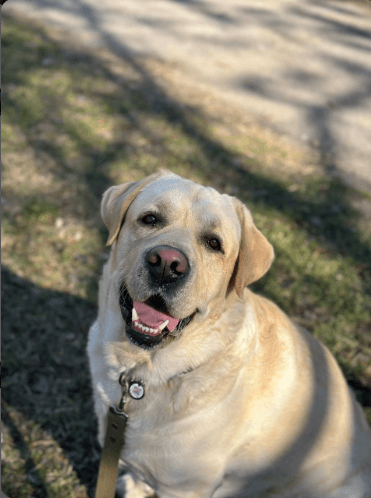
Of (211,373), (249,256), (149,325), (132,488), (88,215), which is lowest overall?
(132,488)

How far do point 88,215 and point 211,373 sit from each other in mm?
3189

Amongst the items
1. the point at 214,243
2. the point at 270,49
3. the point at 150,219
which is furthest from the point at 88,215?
the point at 270,49

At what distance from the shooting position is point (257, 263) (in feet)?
8.40

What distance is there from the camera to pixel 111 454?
2.50 m

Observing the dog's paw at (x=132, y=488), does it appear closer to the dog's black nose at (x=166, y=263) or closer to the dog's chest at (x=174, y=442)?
the dog's chest at (x=174, y=442)

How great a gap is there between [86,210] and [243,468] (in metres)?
3.52

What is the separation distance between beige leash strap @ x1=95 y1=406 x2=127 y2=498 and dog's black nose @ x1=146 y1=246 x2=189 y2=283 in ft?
2.92

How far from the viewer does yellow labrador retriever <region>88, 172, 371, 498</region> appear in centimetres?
244

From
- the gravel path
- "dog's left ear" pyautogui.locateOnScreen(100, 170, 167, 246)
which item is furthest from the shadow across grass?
the gravel path

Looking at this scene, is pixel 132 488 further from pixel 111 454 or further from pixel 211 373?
pixel 211 373

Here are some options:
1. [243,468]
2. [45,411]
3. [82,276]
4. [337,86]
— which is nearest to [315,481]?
[243,468]

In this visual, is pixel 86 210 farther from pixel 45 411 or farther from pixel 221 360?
pixel 221 360

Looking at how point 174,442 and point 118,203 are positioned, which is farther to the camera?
point 118,203

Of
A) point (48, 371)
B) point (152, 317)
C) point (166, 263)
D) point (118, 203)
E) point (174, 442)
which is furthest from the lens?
point (48, 371)
